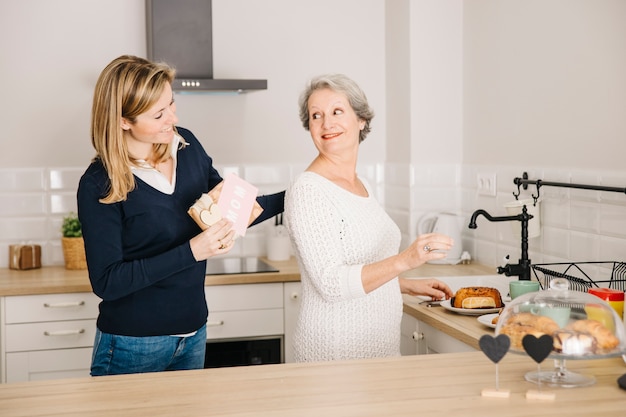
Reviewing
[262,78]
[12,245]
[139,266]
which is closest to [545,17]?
[262,78]

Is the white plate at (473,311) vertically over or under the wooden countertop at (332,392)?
under

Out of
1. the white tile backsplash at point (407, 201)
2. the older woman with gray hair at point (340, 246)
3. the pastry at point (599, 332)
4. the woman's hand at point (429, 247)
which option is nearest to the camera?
the pastry at point (599, 332)

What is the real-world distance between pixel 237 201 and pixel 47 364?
1575 millimetres

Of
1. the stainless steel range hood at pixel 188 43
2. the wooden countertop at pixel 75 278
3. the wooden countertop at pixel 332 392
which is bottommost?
the wooden countertop at pixel 75 278

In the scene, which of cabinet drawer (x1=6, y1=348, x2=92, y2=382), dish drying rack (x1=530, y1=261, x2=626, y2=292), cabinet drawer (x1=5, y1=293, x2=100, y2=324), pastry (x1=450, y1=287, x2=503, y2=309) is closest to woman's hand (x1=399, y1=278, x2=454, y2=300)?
pastry (x1=450, y1=287, x2=503, y2=309)

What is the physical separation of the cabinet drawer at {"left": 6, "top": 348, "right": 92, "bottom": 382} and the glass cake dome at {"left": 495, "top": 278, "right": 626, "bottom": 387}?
2258 millimetres

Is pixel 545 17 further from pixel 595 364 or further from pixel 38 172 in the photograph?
pixel 38 172

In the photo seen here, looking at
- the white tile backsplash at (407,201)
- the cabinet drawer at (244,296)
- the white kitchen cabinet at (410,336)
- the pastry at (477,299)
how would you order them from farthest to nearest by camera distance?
the cabinet drawer at (244,296) → the white tile backsplash at (407,201) → the white kitchen cabinet at (410,336) → the pastry at (477,299)

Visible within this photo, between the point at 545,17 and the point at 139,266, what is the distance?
193 cm

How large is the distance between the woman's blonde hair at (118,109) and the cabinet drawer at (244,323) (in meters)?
1.35

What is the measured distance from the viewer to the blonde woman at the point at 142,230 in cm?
245

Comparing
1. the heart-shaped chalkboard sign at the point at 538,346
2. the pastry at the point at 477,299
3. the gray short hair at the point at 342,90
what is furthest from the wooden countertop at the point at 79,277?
the heart-shaped chalkboard sign at the point at 538,346

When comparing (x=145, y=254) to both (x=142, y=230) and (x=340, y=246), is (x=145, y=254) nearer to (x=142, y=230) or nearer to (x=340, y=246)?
(x=142, y=230)

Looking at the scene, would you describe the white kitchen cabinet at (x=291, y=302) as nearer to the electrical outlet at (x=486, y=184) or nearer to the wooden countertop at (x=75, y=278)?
the wooden countertop at (x=75, y=278)
